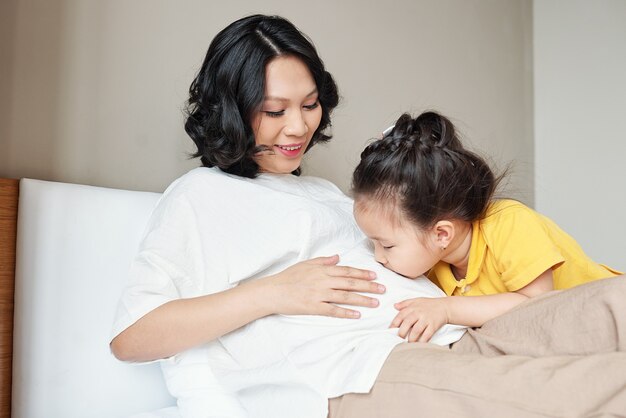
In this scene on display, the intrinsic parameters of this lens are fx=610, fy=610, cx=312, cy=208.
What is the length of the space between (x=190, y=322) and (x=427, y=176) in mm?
499

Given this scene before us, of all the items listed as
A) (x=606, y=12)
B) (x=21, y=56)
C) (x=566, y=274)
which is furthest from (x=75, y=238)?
(x=606, y=12)

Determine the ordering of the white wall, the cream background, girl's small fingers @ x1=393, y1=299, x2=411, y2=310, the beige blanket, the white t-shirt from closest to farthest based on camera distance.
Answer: the beige blanket
the white t-shirt
girl's small fingers @ x1=393, y1=299, x2=411, y2=310
the cream background
the white wall

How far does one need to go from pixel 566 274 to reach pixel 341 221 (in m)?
0.48

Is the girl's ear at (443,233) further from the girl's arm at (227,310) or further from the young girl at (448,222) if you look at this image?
the girl's arm at (227,310)

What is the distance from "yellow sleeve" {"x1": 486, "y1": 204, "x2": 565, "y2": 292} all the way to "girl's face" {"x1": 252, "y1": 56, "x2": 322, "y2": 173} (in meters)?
0.43

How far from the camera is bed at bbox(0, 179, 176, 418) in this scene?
107cm

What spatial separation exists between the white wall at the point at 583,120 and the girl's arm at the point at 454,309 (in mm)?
1764

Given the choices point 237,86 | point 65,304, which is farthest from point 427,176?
point 65,304

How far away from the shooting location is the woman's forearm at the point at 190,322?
997 millimetres

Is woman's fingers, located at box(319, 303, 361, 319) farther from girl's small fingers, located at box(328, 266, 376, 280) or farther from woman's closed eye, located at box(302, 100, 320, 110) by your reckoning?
woman's closed eye, located at box(302, 100, 320, 110)

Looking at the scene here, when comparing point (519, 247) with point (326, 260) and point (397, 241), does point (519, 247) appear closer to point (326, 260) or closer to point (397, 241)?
point (397, 241)

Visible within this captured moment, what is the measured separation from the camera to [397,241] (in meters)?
1.14

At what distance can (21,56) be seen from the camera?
1.22 metres

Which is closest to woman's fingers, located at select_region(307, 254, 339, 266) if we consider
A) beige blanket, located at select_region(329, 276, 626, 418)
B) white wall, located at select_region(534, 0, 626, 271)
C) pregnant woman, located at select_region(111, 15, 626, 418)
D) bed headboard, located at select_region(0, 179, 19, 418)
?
pregnant woman, located at select_region(111, 15, 626, 418)
